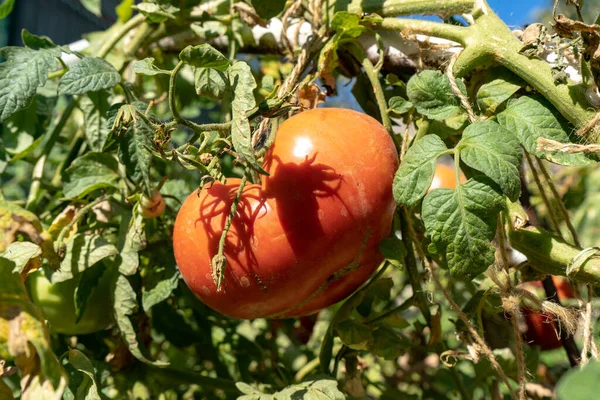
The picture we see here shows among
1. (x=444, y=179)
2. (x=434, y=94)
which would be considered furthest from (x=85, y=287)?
(x=444, y=179)

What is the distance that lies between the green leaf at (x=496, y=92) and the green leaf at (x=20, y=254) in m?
0.48

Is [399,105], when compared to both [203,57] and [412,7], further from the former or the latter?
[203,57]

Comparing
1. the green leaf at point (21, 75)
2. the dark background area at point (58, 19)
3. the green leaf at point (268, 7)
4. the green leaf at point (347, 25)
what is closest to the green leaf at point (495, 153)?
the green leaf at point (347, 25)


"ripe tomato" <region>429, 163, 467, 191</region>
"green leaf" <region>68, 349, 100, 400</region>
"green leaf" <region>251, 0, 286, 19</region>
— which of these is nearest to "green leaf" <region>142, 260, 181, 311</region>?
"green leaf" <region>68, 349, 100, 400</region>

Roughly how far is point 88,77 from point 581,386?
60 cm

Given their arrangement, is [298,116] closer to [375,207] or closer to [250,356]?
[375,207]

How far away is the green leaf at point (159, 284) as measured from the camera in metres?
0.80

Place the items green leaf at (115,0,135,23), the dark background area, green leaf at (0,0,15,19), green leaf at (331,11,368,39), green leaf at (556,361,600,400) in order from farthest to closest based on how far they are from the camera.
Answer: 1. the dark background area
2. green leaf at (115,0,135,23)
3. green leaf at (0,0,15,19)
4. green leaf at (331,11,368,39)
5. green leaf at (556,361,600,400)

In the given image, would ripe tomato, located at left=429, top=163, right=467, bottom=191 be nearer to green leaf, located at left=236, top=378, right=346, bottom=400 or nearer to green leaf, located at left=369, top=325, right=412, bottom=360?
green leaf, located at left=369, top=325, right=412, bottom=360

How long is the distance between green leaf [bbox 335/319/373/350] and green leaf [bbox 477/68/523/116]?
28 cm

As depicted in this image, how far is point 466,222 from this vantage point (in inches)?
22.5

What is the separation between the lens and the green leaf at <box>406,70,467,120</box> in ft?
2.13

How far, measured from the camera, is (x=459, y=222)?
57cm

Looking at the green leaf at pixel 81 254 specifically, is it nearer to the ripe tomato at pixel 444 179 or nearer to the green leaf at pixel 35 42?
the green leaf at pixel 35 42
